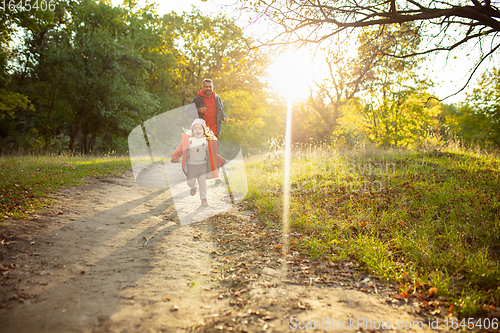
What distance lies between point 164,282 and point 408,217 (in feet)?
14.7

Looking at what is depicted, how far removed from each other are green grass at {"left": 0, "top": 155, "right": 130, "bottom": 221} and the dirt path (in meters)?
0.40

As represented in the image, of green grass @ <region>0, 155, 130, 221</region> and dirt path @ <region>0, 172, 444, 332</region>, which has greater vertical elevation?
green grass @ <region>0, 155, 130, 221</region>

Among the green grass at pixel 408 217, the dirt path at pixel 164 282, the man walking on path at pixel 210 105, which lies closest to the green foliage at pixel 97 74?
the man walking on path at pixel 210 105

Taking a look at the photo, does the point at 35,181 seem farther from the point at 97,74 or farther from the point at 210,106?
the point at 97,74

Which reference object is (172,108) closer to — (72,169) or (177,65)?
(177,65)

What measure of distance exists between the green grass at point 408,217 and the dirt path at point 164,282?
1.68 ft

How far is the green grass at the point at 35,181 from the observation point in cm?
458

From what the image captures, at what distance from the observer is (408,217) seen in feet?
16.2

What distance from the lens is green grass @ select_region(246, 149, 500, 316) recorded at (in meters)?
3.11

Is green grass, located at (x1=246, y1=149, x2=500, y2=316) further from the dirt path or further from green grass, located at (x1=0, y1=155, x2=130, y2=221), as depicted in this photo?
green grass, located at (x1=0, y1=155, x2=130, y2=221)

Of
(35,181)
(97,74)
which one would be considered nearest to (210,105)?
(35,181)

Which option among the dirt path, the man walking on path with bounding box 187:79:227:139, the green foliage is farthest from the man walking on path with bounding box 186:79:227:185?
the green foliage

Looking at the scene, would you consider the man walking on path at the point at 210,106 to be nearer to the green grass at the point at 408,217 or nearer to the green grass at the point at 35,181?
the green grass at the point at 408,217

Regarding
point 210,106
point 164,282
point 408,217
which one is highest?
point 210,106
